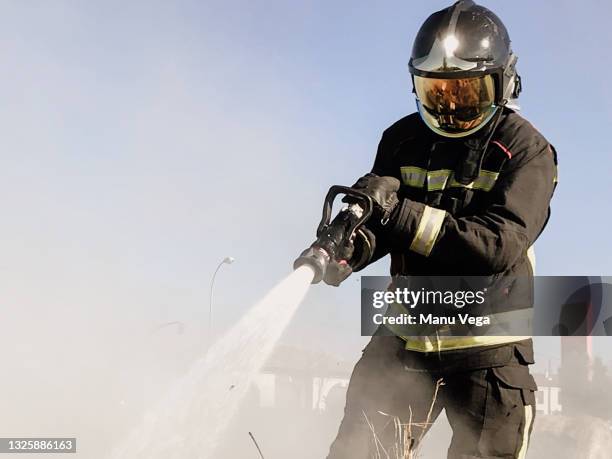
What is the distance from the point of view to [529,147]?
3840 millimetres

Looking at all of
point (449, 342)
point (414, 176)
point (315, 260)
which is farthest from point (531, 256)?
point (315, 260)

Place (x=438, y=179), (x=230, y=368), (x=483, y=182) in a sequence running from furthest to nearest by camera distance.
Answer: (x=438, y=179) → (x=483, y=182) → (x=230, y=368)

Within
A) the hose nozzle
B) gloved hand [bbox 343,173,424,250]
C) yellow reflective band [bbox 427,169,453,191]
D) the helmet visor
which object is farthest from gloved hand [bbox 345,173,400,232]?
the helmet visor

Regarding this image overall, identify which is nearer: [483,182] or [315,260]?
[315,260]

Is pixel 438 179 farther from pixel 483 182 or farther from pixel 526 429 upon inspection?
pixel 526 429

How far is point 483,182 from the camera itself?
3.86 meters

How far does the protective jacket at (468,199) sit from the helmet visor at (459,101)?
7cm

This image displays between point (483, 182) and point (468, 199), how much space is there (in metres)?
0.10

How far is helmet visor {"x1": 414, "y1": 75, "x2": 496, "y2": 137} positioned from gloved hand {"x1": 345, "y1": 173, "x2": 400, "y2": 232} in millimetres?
558

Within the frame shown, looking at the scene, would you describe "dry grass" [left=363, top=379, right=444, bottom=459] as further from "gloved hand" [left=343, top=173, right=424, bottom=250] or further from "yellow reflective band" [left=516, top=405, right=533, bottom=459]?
"gloved hand" [left=343, top=173, right=424, bottom=250]

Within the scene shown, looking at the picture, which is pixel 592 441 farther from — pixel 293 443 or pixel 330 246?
pixel 330 246

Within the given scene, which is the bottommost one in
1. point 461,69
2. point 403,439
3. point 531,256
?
point 403,439

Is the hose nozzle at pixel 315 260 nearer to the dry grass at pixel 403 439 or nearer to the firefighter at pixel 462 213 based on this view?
the firefighter at pixel 462 213

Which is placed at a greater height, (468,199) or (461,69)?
(461,69)
